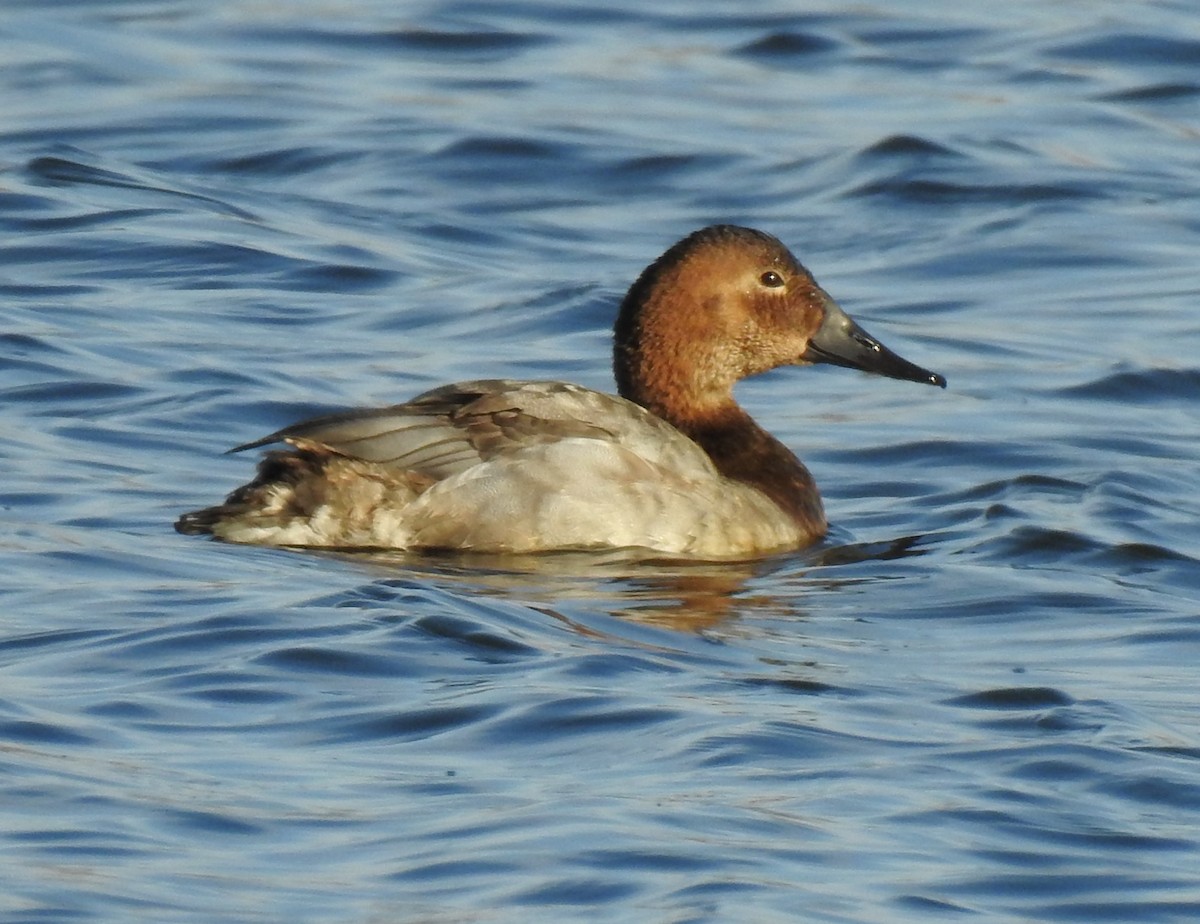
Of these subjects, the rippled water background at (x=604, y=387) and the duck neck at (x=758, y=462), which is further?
the duck neck at (x=758, y=462)

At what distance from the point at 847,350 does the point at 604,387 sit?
185cm

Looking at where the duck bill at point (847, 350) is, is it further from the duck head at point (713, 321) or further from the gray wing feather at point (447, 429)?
the gray wing feather at point (447, 429)

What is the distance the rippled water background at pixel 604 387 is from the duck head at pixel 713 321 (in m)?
0.63

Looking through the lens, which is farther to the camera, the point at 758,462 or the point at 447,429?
the point at 758,462

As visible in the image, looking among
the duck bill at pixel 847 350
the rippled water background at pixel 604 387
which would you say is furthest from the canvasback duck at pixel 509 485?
the duck bill at pixel 847 350

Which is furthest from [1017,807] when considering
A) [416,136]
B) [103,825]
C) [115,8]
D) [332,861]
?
[115,8]

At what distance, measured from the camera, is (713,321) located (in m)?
9.33

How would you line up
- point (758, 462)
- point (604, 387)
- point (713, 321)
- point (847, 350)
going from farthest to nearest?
1. point (604, 387)
2. point (847, 350)
3. point (713, 321)
4. point (758, 462)

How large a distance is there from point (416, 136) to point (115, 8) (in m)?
3.43

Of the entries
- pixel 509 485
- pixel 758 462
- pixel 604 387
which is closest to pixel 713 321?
pixel 758 462

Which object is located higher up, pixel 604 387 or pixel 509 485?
pixel 509 485

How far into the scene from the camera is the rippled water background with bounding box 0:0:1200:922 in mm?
5695

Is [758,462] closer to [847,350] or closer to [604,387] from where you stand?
[847,350]

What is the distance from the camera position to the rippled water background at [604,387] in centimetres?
570
